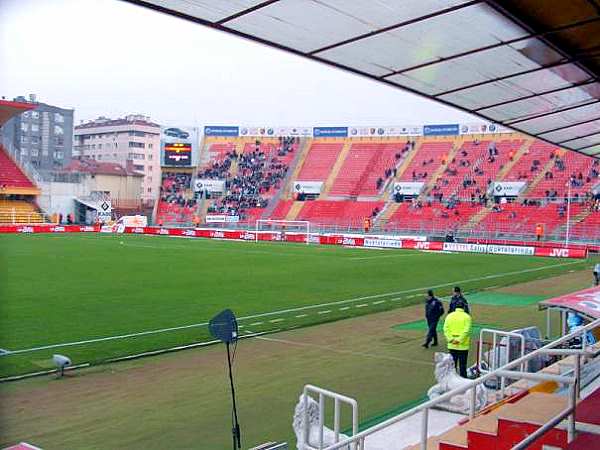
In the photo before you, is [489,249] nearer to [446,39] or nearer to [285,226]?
[285,226]

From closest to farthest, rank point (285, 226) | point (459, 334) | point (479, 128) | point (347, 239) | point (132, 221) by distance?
1. point (459, 334)
2. point (347, 239)
3. point (285, 226)
4. point (132, 221)
5. point (479, 128)

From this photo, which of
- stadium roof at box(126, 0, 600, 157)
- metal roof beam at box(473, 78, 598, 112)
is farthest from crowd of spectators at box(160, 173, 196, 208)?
stadium roof at box(126, 0, 600, 157)

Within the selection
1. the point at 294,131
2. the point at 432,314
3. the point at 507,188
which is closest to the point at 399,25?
the point at 432,314

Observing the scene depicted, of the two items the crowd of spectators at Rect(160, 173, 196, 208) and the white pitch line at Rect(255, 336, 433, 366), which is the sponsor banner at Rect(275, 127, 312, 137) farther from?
the white pitch line at Rect(255, 336, 433, 366)

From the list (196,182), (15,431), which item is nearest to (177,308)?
(15,431)

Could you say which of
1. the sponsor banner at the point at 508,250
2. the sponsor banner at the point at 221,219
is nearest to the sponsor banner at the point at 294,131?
the sponsor banner at the point at 221,219

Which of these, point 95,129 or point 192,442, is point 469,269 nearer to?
point 192,442

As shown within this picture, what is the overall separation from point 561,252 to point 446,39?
41.1 m

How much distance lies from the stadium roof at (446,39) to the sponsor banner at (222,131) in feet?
264

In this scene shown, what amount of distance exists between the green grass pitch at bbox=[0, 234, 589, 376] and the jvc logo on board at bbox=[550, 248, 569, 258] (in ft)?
8.74

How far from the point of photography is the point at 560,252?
44.7 metres

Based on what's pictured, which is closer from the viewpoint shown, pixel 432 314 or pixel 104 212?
pixel 432 314

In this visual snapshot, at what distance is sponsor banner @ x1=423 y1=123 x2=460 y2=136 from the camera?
74.4 m

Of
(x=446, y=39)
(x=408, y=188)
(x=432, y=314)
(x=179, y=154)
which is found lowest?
(x=432, y=314)
